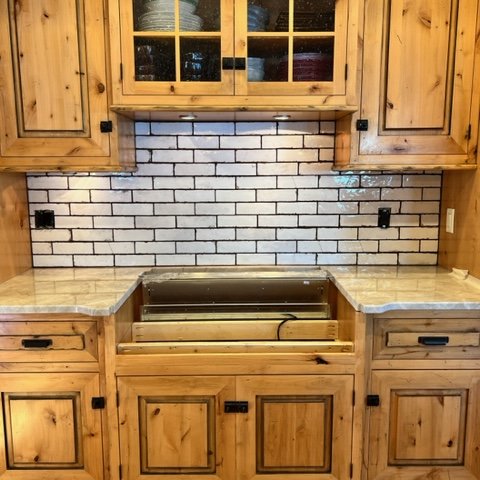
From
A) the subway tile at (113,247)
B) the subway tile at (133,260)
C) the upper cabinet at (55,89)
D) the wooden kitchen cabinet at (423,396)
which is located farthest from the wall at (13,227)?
the wooden kitchen cabinet at (423,396)

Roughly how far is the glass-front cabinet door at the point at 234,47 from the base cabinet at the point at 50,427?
1.16 metres

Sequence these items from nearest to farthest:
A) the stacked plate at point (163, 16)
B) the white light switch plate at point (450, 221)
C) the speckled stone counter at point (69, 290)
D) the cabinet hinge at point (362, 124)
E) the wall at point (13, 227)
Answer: the speckled stone counter at point (69, 290), the stacked plate at point (163, 16), the cabinet hinge at point (362, 124), the wall at point (13, 227), the white light switch plate at point (450, 221)

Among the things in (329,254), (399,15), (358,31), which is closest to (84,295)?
(329,254)

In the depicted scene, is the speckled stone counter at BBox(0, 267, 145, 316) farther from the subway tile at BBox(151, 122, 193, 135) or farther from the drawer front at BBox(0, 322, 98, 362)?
the subway tile at BBox(151, 122, 193, 135)

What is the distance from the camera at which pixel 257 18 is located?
1.73m

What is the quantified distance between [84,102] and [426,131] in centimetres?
143

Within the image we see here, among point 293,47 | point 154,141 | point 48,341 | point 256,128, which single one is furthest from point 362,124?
point 48,341

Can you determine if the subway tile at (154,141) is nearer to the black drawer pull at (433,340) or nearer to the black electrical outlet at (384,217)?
the black electrical outlet at (384,217)

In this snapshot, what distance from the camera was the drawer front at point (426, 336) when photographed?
63.3 inches

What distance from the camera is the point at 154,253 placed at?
220 cm

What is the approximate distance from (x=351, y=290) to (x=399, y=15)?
1.12 metres

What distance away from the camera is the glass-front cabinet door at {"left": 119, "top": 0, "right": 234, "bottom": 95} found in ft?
5.60

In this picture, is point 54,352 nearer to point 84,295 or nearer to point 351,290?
point 84,295

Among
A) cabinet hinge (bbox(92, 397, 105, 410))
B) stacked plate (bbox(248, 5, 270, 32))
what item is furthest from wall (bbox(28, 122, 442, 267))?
cabinet hinge (bbox(92, 397, 105, 410))
